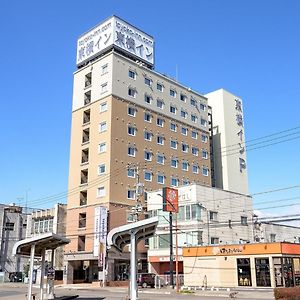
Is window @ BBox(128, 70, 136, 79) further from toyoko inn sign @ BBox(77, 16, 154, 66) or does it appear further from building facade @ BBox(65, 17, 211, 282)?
toyoko inn sign @ BBox(77, 16, 154, 66)

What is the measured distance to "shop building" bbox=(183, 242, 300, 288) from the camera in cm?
3866

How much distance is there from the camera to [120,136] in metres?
65.4

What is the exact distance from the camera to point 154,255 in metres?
58.3

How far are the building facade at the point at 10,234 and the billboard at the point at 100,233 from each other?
27.3m

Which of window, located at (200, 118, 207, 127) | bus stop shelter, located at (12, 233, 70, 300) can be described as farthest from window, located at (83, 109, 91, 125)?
bus stop shelter, located at (12, 233, 70, 300)

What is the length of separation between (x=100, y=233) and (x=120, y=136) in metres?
15.2

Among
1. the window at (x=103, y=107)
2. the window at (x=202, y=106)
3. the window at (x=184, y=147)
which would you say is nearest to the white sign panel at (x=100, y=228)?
the window at (x=103, y=107)

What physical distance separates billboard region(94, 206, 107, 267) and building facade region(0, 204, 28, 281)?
2728 centimetres

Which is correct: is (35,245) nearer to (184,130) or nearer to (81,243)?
(81,243)

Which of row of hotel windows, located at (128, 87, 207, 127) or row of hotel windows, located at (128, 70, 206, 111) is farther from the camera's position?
row of hotel windows, located at (128, 70, 206, 111)

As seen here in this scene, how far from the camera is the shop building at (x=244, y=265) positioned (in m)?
38.7

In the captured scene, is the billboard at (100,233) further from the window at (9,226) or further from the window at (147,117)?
the window at (9,226)

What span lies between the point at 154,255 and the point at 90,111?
25978 millimetres

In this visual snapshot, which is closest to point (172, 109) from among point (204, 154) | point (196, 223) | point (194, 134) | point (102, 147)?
point (194, 134)
